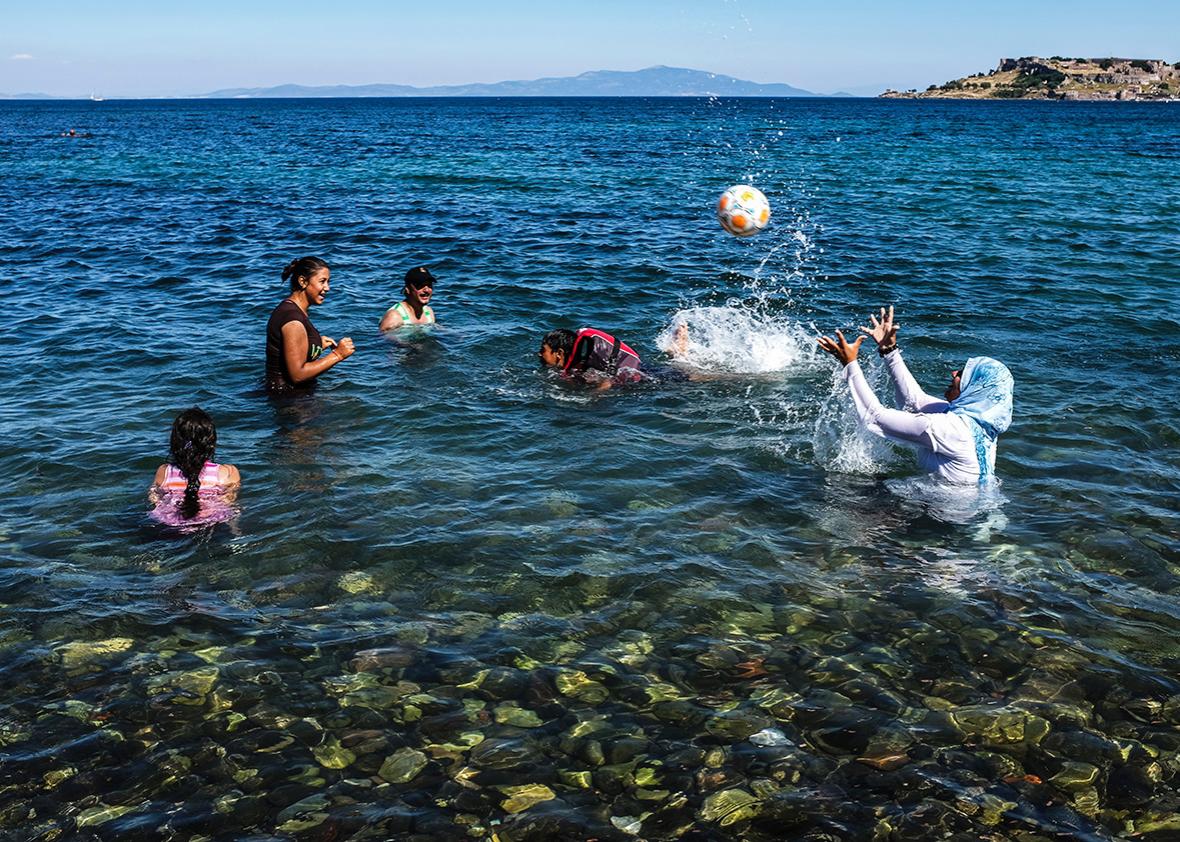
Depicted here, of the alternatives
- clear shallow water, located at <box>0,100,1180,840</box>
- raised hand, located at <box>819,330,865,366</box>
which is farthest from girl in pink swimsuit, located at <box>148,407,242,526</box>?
raised hand, located at <box>819,330,865,366</box>

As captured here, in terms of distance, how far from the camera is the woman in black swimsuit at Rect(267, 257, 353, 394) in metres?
11.9

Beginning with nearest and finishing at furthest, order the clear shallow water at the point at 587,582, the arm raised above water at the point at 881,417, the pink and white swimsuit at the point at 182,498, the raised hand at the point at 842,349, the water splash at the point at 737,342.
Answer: the clear shallow water at the point at 587,582
the raised hand at the point at 842,349
the arm raised above water at the point at 881,417
the pink and white swimsuit at the point at 182,498
the water splash at the point at 737,342

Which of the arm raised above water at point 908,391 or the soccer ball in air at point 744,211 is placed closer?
the arm raised above water at point 908,391

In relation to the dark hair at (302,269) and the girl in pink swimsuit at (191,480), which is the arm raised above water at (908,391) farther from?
the dark hair at (302,269)

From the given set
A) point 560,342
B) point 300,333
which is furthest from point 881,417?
point 300,333

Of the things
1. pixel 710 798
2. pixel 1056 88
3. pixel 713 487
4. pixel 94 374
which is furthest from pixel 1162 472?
pixel 1056 88

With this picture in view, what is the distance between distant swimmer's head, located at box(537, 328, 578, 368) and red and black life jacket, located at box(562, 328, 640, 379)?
0.11 meters

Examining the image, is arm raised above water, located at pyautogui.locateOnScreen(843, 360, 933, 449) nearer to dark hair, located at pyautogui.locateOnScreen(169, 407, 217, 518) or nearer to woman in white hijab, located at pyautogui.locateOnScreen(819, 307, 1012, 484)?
woman in white hijab, located at pyautogui.locateOnScreen(819, 307, 1012, 484)

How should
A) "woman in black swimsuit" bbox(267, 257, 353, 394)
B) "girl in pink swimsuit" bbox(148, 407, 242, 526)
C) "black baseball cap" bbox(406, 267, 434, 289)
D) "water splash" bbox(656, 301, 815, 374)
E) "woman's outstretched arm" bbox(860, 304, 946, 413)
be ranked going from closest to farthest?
"girl in pink swimsuit" bbox(148, 407, 242, 526), "woman's outstretched arm" bbox(860, 304, 946, 413), "woman in black swimsuit" bbox(267, 257, 353, 394), "water splash" bbox(656, 301, 815, 374), "black baseball cap" bbox(406, 267, 434, 289)

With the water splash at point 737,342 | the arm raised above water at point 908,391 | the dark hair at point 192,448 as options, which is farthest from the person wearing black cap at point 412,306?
the arm raised above water at point 908,391

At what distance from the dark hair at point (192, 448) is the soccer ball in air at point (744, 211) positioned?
7811 millimetres

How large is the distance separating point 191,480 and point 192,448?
1.07 feet

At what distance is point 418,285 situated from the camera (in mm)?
15109

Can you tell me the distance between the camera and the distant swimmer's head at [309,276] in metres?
11.9
